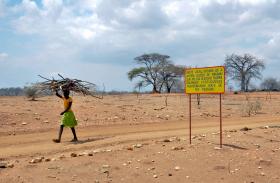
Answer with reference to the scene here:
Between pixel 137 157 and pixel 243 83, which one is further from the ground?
pixel 243 83

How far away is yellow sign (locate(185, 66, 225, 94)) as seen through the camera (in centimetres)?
1328

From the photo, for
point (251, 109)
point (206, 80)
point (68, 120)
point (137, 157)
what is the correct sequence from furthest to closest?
point (251, 109) < point (68, 120) < point (206, 80) < point (137, 157)

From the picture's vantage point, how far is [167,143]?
14.3 m

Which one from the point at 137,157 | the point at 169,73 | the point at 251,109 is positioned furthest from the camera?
the point at 169,73

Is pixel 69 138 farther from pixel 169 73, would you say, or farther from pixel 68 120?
pixel 169 73

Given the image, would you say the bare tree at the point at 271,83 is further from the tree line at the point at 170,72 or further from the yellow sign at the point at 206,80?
the yellow sign at the point at 206,80

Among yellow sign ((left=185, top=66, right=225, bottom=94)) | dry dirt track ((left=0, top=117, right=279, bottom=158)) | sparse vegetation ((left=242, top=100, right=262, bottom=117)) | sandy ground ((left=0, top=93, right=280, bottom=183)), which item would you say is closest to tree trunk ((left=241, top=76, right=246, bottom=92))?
sparse vegetation ((left=242, top=100, right=262, bottom=117))

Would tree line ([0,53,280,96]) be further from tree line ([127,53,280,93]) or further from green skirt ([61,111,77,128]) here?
green skirt ([61,111,77,128])

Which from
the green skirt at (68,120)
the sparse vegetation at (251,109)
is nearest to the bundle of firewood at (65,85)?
the green skirt at (68,120)

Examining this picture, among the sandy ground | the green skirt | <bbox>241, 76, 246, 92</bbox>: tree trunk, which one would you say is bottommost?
the sandy ground

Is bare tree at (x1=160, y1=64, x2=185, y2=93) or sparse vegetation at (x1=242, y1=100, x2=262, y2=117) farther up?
bare tree at (x1=160, y1=64, x2=185, y2=93)

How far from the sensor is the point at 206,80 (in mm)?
13688

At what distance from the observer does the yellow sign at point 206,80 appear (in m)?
13.3

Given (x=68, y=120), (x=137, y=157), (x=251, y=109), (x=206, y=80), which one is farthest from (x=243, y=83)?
(x=137, y=157)
